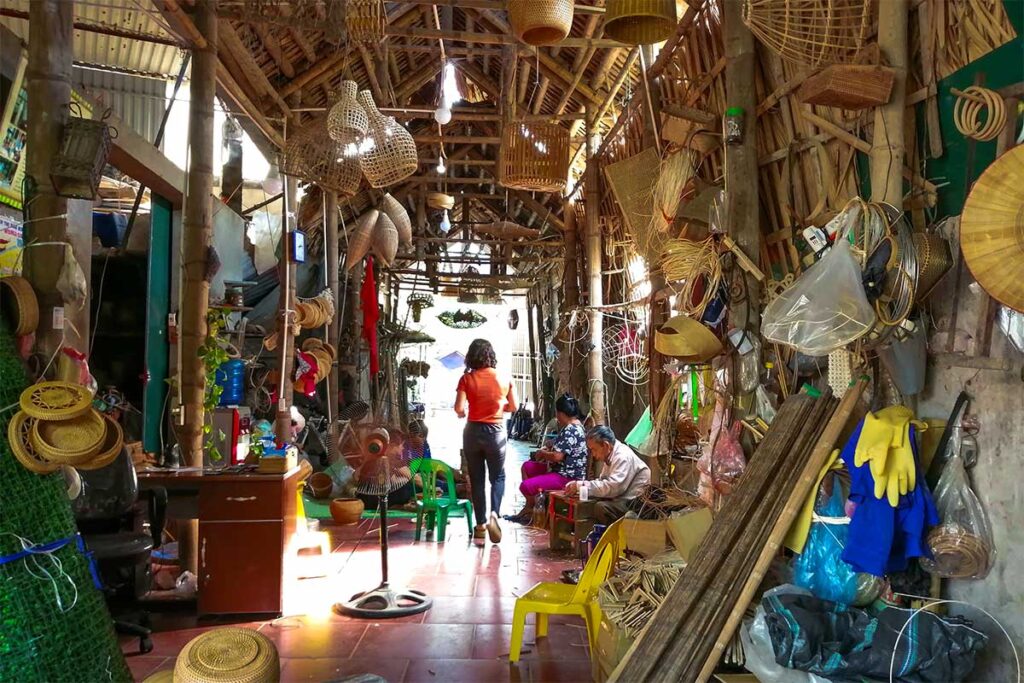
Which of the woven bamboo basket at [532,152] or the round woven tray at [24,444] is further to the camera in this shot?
the woven bamboo basket at [532,152]

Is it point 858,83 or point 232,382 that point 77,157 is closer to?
point 858,83

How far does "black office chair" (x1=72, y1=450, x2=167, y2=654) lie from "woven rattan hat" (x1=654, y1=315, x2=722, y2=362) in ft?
9.27

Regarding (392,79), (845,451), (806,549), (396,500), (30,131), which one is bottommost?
(396,500)

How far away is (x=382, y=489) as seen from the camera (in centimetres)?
461

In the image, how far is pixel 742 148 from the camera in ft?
11.8

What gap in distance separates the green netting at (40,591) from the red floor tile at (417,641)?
127cm

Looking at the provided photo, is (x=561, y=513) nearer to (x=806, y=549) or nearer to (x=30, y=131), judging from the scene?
(x=806, y=549)

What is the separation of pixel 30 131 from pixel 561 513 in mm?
4007

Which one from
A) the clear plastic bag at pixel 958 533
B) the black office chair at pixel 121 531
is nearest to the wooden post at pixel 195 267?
the black office chair at pixel 121 531

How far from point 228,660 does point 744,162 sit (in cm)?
297

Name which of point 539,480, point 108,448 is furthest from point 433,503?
point 108,448

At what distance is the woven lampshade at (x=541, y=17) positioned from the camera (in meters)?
4.30

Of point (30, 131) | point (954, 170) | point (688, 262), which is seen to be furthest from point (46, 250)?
point (954, 170)

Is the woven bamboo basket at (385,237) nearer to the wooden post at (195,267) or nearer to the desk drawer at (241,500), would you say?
the wooden post at (195,267)
